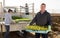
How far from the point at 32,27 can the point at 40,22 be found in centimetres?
20

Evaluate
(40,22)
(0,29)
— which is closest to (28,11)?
(0,29)

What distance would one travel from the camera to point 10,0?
22.7 ft

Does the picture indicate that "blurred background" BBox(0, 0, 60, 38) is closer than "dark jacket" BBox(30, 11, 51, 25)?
No

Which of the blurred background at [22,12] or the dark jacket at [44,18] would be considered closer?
the dark jacket at [44,18]

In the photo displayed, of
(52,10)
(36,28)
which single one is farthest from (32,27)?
(52,10)

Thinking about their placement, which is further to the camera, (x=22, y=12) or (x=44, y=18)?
(x=22, y=12)

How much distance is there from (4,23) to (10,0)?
2161 millimetres

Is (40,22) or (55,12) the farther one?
(55,12)

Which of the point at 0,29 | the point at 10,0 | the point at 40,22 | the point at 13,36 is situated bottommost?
the point at 13,36

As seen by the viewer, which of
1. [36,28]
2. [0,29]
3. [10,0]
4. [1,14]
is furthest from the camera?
[10,0]

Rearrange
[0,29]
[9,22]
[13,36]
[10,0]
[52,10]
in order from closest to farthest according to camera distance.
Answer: [9,22] < [0,29] < [13,36] < [10,0] < [52,10]

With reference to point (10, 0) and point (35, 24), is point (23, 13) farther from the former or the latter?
point (35, 24)

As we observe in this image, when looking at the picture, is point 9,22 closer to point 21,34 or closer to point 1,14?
point 1,14

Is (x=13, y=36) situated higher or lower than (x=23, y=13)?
lower
